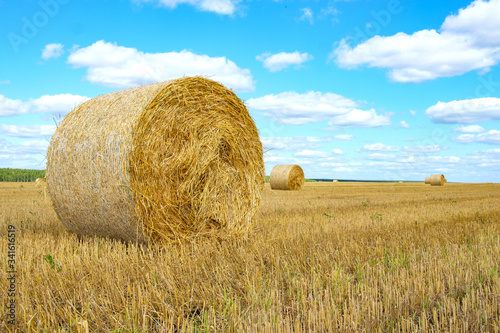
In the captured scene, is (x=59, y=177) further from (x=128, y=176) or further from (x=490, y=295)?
(x=490, y=295)

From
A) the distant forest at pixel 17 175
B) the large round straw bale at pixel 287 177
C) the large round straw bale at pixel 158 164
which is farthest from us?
the distant forest at pixel 17 175

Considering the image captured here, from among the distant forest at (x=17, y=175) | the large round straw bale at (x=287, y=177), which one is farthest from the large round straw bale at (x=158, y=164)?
the distant forest at (x=17, y=175)

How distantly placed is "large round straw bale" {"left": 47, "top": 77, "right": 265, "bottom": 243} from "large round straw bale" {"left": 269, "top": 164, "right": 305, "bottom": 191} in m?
12.4

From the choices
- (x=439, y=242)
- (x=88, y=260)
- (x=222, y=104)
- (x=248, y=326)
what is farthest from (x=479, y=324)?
(x=222, y=104)

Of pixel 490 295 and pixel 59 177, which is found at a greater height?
pixel 59 177

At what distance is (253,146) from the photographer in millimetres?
6965

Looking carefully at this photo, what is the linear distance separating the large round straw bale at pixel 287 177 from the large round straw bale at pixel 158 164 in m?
12.4

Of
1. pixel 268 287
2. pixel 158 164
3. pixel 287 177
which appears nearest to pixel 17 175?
→ pixel 287 177

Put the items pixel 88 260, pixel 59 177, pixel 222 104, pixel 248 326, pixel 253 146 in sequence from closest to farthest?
pixel 248 326, pixel 88 260, pixel 59 177, pixel 222 104, pixel 253 146

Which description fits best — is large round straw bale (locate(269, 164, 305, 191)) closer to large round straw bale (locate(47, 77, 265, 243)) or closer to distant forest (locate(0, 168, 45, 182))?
large round straw bale (locate(47, 77, 265, 243))

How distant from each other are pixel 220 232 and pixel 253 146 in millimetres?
1649

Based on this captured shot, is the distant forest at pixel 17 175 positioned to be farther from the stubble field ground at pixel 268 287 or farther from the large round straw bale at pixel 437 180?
the stubble field ground at pixel 268 287

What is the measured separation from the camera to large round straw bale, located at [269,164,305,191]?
760 inches

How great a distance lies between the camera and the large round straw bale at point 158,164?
207 inches
